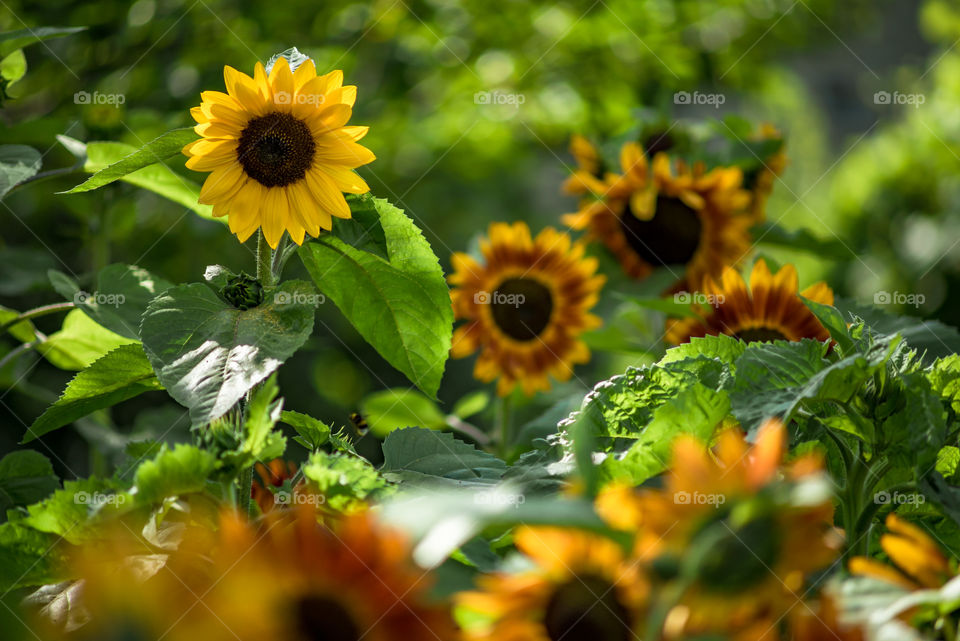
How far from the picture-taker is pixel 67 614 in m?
0.37

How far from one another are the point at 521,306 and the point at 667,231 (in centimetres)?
19

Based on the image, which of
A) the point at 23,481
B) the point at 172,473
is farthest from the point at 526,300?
the point at 172,473

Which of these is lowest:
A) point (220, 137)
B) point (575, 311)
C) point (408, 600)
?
point (575, 311)

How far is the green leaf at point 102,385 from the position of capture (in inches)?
18.5

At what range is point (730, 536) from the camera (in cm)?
25

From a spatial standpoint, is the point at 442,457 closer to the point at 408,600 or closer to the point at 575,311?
the point at 408,600

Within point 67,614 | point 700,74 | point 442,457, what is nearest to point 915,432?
point 442,457

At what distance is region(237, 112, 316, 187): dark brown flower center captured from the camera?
51 cm

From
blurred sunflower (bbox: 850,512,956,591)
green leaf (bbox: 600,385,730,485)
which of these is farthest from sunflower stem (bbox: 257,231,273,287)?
blurred sunflower (bbox: 850,512,956,591)

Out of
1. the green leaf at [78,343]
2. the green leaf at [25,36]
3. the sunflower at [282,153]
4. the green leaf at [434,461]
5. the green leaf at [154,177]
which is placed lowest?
the green leaf at [78,343]

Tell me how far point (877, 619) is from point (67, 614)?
33 cm

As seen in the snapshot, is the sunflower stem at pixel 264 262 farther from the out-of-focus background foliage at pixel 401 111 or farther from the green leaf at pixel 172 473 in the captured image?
the green leaf at pixel 172 473

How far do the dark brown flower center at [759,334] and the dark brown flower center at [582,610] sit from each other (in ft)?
1.32

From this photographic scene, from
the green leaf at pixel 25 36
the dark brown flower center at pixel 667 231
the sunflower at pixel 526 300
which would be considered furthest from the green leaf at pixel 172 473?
the dark brown flower center at pixel 667 231
